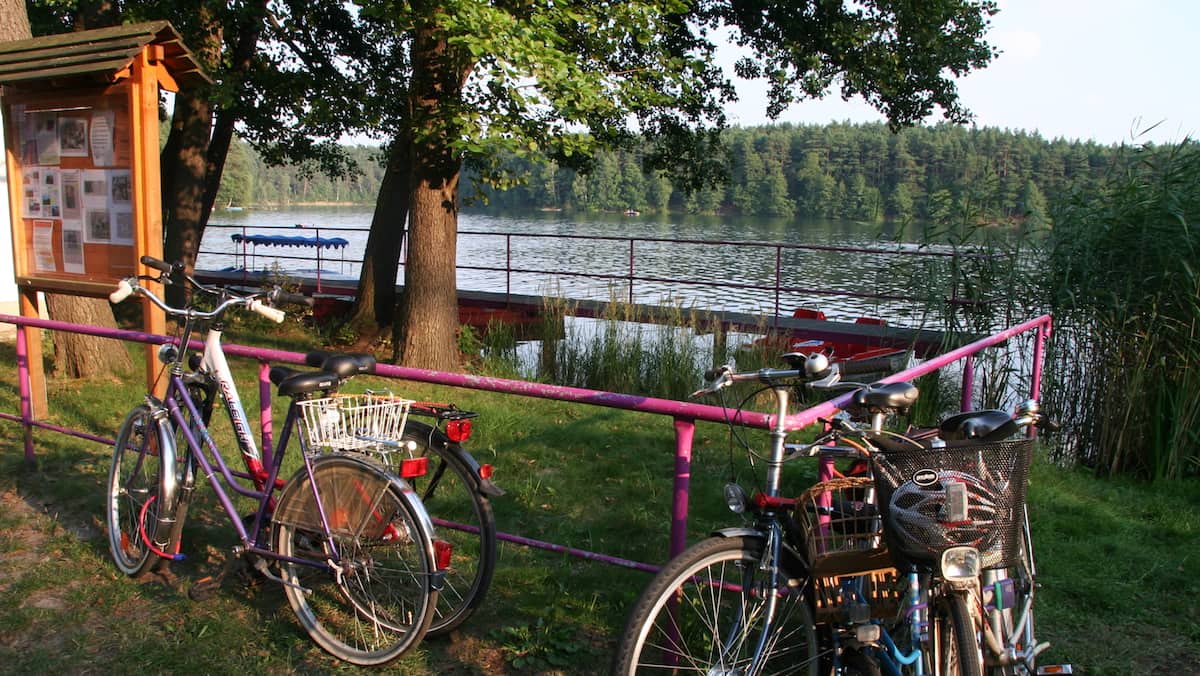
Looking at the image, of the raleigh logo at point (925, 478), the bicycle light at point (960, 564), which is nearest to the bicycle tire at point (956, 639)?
the bicycle light at point (960, 564)

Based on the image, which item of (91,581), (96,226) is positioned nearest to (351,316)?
(96,226)

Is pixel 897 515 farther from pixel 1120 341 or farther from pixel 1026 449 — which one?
pixel 1120 341

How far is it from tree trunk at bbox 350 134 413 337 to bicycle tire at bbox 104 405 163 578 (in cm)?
836

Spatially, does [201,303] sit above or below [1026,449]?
below

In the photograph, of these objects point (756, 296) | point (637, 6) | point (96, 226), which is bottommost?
point (756, 296)

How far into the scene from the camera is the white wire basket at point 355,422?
3072 mm

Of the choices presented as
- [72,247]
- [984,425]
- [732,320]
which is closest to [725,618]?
[984,425]

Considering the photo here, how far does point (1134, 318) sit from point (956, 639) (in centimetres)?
510

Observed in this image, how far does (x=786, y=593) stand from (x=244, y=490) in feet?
6.83

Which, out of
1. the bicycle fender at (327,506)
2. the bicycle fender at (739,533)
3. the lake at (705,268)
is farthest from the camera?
the lake at (705,268)

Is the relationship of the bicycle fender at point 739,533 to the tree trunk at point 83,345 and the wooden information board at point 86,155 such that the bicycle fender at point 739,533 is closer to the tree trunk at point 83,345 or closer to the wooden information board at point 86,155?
the wooden information board at point 86,155

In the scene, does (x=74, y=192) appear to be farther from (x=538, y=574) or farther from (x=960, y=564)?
(x=960, y=564)

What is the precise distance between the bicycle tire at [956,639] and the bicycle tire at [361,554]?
1.43m

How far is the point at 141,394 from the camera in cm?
733
